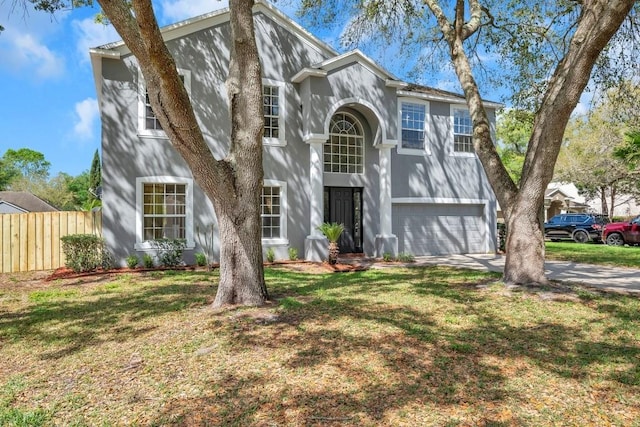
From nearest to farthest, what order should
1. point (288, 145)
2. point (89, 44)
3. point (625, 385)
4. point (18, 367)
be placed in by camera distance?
point (625, 385), point (18, 367), point (89, 44), point (288, 145)

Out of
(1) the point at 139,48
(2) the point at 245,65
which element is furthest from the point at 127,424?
(2) the point at 245,65

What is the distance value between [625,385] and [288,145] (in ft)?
36.9

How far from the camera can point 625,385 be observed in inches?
154

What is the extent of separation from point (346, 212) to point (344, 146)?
94.0 inches

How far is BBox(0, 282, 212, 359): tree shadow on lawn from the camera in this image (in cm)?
541

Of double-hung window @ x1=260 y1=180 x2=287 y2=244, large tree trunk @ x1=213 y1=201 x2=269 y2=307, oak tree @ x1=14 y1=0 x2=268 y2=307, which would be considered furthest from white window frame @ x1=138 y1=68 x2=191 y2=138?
large tree trunk @ x1=213 y1=201 x2=269 y2=307

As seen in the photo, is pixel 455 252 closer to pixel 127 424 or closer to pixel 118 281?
pixel 118 281

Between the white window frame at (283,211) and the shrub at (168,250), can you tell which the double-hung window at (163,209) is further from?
the white window frame at (283,211)

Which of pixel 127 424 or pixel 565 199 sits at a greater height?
pixel 565 199

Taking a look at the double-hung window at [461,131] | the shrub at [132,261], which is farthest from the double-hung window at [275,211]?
the double-hung window at [461,131]

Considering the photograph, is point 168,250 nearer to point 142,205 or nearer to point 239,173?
point 142,205

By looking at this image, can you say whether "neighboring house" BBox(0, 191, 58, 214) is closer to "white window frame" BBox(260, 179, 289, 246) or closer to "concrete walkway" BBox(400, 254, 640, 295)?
"white window frame" BBox(260, 179, 289, 246)

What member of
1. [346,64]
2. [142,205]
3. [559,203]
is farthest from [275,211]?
[559,203]

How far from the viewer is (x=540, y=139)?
25.4 ft
